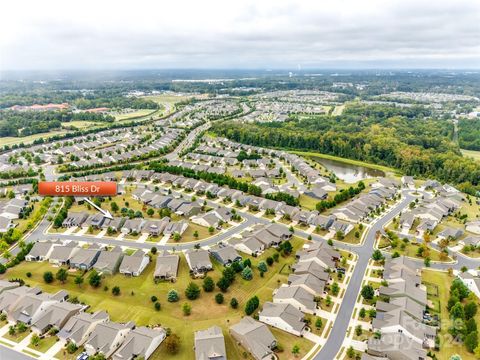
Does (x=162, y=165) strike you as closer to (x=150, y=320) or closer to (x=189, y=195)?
(x=189, y=195)

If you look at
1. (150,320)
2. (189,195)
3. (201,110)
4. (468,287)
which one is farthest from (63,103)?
(468,287)

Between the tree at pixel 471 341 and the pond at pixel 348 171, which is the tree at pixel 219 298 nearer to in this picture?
the tree at pixel 471 341

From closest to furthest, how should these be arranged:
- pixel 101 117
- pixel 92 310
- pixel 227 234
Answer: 1. pixel 92 310
2. pixel 227 234
3. pixel 101 117

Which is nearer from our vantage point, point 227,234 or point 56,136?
point 227,234

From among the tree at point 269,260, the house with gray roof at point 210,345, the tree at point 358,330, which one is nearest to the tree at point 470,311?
the tree at point 358,330

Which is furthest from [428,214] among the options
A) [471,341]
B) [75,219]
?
[75,219]

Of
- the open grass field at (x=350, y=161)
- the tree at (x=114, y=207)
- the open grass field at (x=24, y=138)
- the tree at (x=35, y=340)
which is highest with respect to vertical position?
the open grass field at (x=24, y=138)

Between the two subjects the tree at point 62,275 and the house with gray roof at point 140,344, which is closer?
the house with gray roof at point 140,344
